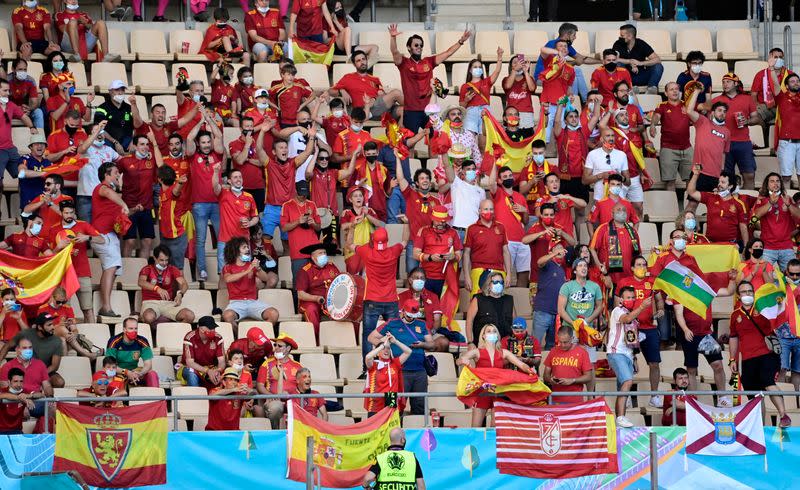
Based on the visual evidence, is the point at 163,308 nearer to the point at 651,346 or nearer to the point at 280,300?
the point at 280,300

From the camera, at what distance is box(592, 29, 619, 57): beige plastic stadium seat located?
91.6 ft

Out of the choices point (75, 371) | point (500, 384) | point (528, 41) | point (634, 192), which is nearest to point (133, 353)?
point (75, 371)

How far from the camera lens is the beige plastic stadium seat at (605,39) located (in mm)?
27906

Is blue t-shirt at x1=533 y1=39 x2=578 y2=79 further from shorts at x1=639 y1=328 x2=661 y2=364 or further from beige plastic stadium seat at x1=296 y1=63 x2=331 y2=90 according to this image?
shorts at x1=639 y1=328 x2=661 y2=364

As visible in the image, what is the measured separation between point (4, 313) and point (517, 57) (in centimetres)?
791

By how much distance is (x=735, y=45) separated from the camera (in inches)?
1108

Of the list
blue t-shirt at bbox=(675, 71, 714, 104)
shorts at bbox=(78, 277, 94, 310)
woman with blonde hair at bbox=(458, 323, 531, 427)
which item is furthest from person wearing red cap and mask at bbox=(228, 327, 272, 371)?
blue t-shirt at bbox=(675, 71, 714, 104)

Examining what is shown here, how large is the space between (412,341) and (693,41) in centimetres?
944

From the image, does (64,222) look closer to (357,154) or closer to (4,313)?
(4,313)

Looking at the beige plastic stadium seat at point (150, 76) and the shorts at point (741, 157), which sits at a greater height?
the beige plastic stadium seat at point (150, 76)

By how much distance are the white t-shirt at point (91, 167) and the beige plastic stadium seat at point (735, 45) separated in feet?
31.3

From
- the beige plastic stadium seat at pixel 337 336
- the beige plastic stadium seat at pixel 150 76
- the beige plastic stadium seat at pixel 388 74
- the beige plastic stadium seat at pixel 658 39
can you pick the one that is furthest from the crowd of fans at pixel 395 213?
the beige plastic stadium seat at pixel 658 39

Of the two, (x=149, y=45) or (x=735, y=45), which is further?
(x=735, y=45)

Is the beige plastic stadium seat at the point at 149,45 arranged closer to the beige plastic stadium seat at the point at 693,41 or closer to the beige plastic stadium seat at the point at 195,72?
the beige plastic stadium seat at the point at 195,72
